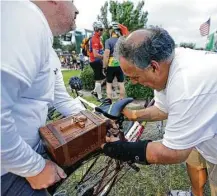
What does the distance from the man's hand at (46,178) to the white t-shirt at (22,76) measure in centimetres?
4

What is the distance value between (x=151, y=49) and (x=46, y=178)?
0.98 metres

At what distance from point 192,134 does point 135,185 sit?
1.74 metres

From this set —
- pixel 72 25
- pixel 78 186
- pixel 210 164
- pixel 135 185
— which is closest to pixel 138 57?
pixel 72 25

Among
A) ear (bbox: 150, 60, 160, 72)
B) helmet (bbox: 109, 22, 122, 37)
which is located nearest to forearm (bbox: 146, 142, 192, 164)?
ear (bbox: 150, 60, 160, 72)

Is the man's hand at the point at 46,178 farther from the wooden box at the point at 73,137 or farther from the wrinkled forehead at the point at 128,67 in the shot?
the wrinkled forehead at the point at 128,67

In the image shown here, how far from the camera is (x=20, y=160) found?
1199mm

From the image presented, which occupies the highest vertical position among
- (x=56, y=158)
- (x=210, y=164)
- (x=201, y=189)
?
(x=56, y=158)

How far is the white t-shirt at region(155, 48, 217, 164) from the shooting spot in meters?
1.62

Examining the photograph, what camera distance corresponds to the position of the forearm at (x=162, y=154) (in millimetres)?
1731

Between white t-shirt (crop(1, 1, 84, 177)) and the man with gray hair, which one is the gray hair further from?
white t-shirt (crop(1, 1, 84, 177))

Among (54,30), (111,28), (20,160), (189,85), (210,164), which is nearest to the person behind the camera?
(20,160)

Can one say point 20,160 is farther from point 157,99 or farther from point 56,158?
point 157,99

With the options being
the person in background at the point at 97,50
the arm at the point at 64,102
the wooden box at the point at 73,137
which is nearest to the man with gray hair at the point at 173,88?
the wooden box at the point at 73,137

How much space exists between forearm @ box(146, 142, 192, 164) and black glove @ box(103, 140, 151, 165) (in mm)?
39
